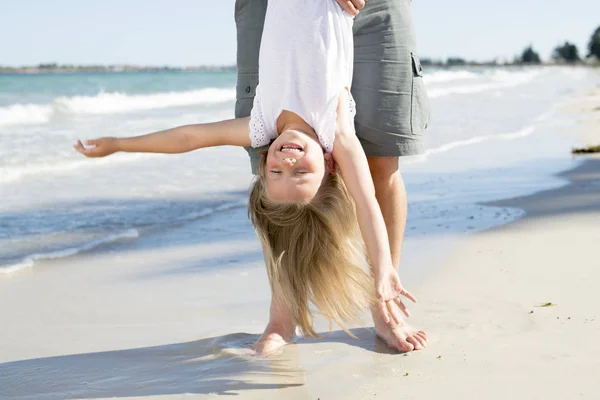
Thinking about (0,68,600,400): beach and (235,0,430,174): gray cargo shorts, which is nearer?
(0,68,600,400): beach

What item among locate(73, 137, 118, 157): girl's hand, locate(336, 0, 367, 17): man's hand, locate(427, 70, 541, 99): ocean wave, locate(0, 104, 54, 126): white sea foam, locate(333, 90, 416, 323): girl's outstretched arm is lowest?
locate(427, 70, 541, 99): ocean wave

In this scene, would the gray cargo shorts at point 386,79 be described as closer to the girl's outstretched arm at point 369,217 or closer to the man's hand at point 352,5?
the man's hand at point 352,5

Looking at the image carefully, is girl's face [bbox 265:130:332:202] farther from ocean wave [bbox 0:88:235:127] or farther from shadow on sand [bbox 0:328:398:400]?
ocean wave [bbox 0:88:235:127]

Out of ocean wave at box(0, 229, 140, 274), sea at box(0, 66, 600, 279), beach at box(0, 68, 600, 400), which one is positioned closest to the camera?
beach at box(0, 68, 600, 400)

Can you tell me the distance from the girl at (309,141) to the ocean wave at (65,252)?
6.19 feet

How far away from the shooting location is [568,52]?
4668 inches

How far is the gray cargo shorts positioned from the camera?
3.43 metres

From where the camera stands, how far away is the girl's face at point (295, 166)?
3035mm

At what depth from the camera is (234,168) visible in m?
8.81

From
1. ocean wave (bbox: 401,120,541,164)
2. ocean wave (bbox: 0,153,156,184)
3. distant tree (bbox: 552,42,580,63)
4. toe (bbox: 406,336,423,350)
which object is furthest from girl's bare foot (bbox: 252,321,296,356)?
distant tree (bbox: 552,42,580,63)

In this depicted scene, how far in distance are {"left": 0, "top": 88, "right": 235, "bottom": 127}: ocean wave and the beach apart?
1051 centimetres

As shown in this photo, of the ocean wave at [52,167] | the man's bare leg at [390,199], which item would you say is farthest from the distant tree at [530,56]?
the man's bare leg at [390,199]

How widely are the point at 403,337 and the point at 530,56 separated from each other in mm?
130832

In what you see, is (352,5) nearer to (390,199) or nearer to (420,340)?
(390,199)
